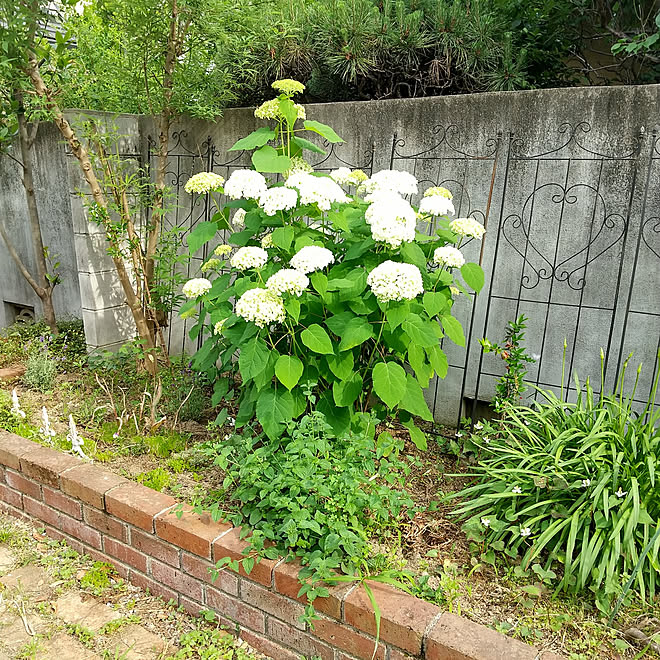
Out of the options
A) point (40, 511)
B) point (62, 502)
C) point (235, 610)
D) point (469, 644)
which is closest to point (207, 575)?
point (235, 610)

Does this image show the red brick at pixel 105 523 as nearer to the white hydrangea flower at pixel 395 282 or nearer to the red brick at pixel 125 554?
the red brick at pixel 125 554

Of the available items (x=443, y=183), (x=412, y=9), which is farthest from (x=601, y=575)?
(x=412, y=9)

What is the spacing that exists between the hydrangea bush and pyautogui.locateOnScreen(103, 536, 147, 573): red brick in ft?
2.32

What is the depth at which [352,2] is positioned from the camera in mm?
3238

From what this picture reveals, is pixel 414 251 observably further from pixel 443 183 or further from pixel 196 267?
pixel 196 267

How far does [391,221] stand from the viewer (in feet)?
6.84

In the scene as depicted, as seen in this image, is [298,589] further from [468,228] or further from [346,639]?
[468,228]

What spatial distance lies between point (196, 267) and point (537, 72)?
101 inches

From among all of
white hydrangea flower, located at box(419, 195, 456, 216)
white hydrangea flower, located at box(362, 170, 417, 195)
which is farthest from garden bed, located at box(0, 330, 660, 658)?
white hydrangea flower, located at box(362, 170, 417, 195)

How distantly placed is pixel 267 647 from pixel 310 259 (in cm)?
144

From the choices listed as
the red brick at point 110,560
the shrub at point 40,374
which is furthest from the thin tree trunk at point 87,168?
the red brick at point 110,560

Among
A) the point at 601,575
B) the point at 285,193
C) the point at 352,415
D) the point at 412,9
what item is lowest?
the point at 601,575

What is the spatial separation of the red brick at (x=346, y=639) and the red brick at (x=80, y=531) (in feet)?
3.79

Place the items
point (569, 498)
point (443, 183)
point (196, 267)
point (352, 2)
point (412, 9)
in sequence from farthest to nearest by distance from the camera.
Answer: point (196, 267) → point (412, 9) → point (352, 2) → point (443, 183) → point (569, 498)
